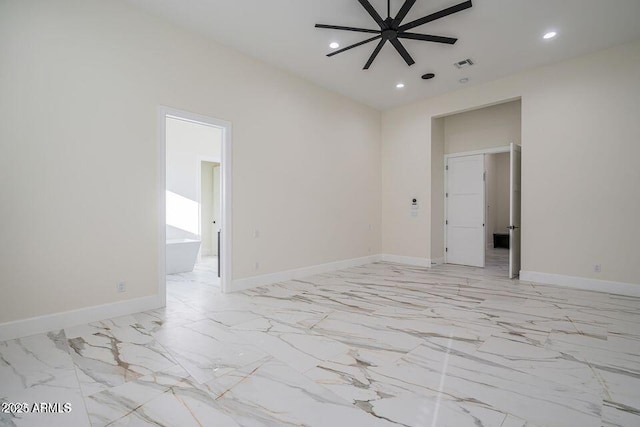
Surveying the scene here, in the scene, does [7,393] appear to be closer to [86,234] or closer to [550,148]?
[86,234]

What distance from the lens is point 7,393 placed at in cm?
203

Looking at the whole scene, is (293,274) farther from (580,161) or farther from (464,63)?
(580,161)

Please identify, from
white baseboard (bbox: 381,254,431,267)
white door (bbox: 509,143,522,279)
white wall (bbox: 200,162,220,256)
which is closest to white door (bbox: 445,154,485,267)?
white baseboard (bbox: 381,254,431,267)

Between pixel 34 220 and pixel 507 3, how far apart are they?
557cm

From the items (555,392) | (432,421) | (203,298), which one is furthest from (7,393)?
(555,392)

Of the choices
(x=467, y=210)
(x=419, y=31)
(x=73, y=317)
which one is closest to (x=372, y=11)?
(x=419, y=31)

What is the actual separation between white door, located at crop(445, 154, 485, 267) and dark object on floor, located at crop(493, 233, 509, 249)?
416 centimetres

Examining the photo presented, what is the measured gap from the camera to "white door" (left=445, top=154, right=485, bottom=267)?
667 cm

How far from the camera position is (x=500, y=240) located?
400 inches

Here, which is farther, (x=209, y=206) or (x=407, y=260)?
(x=209, y=206)

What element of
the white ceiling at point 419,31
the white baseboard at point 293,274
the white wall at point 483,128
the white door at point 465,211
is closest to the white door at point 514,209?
the white wall at point 483,128

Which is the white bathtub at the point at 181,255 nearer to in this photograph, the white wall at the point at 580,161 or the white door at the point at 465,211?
the white door at the point at 465,211

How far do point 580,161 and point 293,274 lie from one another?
4974mm

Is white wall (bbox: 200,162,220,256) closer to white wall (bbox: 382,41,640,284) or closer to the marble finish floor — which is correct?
the marble finish floor
